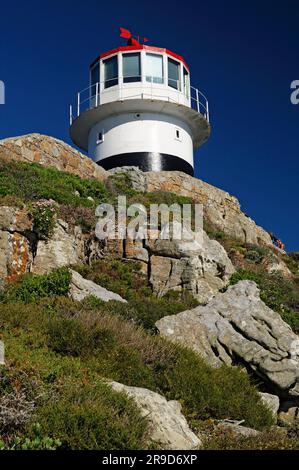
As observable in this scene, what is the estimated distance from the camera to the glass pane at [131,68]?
26766 millimetres

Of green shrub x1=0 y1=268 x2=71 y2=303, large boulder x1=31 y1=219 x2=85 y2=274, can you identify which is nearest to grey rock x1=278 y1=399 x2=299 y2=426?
green shrub x1=0 y1=268 x2=71 y2=303

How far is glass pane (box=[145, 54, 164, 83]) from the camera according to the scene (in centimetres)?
2692

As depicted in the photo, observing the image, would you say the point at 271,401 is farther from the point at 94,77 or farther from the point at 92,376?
the point at 94,77

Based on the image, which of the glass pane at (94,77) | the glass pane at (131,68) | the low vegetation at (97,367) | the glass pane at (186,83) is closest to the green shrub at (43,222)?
the low vegetation at (97,367)

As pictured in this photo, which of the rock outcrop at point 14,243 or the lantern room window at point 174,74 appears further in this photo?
the lantern room window at point 174,74

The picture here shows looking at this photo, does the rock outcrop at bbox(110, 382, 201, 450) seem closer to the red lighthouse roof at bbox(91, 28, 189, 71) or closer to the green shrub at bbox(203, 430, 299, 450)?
the green shrub at bbox(203, 430, 299, 450)

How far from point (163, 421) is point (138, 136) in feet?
66.2

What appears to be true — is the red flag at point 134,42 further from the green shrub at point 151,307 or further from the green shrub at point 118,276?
the green shrub at point 151,307

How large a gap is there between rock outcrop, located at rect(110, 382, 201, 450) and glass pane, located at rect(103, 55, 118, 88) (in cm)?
2084

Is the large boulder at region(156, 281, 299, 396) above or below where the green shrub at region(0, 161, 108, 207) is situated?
below

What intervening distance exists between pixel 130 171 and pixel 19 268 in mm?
10837

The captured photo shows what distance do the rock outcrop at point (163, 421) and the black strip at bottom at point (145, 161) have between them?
61.8ft

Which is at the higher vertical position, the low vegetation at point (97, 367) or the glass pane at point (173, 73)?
the glass pane at point (173, 73)

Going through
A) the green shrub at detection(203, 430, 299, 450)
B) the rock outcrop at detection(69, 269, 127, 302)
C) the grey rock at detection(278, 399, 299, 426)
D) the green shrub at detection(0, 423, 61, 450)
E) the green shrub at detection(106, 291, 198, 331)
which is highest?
the rock outcrop at detection(69, 269, 127, 302)
